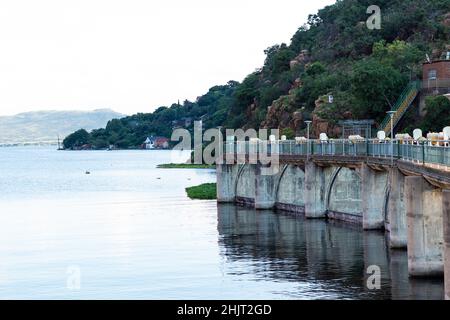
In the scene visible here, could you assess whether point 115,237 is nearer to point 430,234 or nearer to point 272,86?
point 430,234

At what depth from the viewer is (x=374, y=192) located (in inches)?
2559

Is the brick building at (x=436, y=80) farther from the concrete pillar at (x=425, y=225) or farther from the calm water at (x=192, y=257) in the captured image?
the concrete pillar at (x=425, y=225)

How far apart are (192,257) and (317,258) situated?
24.9ft

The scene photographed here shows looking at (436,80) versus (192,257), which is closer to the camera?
(192,257)

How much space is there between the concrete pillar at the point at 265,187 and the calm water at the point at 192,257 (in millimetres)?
1476

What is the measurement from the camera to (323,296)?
1770 inches

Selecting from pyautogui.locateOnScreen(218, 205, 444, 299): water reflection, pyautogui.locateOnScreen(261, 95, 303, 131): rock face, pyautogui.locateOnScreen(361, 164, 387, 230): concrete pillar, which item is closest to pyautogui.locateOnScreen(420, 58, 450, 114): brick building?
pyautogui.locateOnScreen(218, 205, 444, 299): water reflection

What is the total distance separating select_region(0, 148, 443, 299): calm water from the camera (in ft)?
157

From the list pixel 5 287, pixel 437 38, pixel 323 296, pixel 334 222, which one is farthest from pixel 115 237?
pixel 437 38

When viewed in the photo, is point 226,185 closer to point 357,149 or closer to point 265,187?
point 265,187

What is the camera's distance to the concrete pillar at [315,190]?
76938 mm

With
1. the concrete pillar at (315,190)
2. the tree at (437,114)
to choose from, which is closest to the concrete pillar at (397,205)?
the concrete pillar at (315,190)

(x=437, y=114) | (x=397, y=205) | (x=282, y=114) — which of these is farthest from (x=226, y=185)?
(x=282, y=114)

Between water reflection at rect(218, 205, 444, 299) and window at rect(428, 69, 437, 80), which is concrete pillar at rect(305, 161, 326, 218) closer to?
water reflection at rect(218, 205, 444, 299)
